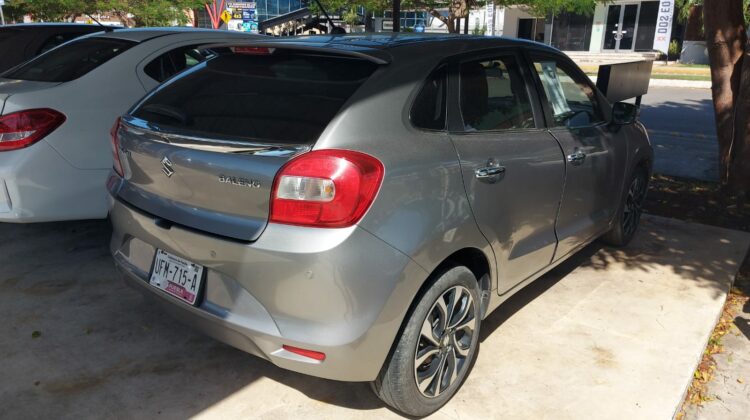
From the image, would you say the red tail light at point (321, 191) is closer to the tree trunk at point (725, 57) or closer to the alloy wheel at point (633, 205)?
the alloy wheel at point (633, 205)

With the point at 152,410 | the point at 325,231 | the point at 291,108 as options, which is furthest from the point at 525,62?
the point at 152,410

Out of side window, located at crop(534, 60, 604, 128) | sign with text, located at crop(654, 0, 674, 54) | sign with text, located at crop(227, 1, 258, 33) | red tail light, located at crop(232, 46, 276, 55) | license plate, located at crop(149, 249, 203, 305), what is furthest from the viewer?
sign with text, located at crop(654, 0, 674, 54)

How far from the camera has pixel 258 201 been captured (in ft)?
7.30

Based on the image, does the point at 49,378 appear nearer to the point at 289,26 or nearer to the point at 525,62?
the point at 525,62

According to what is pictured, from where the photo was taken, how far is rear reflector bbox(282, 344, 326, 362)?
2.26m

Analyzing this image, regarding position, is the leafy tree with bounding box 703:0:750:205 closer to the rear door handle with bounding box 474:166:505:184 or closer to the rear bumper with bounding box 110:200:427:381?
the rear door handle with bounding box 474:166:505:184

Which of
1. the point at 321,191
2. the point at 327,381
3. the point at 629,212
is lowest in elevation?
the point at 327,381

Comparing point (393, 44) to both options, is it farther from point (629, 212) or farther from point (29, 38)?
point (29, 38)

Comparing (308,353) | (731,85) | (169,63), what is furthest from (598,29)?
(308,353)

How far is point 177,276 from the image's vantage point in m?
2.56

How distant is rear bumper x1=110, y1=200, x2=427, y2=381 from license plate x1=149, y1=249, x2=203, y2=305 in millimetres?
46

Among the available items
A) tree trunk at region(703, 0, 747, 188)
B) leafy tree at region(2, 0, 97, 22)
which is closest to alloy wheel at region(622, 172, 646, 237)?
tree trunk at region(703, 0, 747, 188)

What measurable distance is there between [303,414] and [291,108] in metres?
1.39

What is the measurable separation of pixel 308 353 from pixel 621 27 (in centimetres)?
3310
